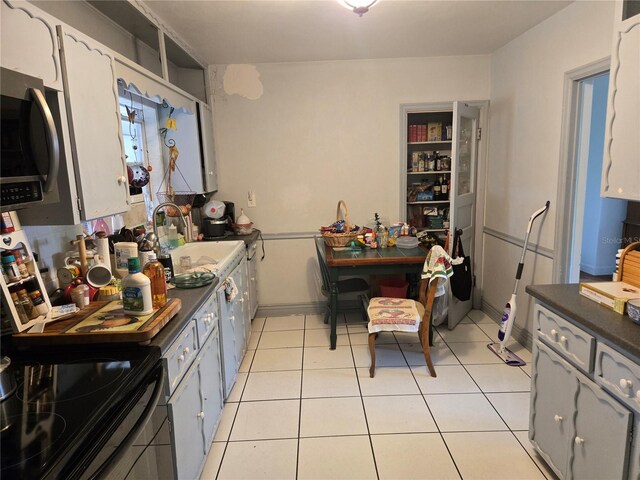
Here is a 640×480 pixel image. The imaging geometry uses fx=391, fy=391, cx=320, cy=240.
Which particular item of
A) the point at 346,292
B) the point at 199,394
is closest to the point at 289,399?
the point at 199,394

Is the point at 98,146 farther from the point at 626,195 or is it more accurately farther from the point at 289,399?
the point at 626,195

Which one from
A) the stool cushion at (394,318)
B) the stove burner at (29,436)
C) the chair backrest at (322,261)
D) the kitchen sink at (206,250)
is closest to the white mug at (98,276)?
the stove burner at (29,436)

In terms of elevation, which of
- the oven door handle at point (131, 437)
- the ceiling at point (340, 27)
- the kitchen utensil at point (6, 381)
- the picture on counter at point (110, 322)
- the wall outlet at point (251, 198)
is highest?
the ceiling at point (340, 27)

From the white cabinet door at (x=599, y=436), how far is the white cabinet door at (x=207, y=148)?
9.80 ft

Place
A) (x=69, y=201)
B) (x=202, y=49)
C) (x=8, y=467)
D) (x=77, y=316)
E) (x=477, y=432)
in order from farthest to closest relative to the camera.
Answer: (x=202, y=49)
(x=477, y=432)
(x=77, y=316)
(x=69, y=201)
(x=8, y=467)

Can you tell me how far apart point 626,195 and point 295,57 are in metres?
2.82

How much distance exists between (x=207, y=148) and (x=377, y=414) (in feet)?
8.30

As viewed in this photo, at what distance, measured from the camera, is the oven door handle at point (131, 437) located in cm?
93

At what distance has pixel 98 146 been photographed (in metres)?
1.63

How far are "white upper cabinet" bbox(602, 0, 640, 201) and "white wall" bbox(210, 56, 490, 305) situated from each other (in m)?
2.15

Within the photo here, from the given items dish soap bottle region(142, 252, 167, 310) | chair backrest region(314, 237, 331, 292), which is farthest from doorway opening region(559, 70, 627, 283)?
dish soap bottle region(142, 252, 167, 310)

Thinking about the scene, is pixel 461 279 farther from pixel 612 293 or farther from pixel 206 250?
pixel 206 250

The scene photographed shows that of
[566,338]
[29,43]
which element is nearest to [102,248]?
[29,43]

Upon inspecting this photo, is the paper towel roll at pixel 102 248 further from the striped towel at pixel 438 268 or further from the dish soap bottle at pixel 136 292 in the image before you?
the striped towel at pixel 438 268
